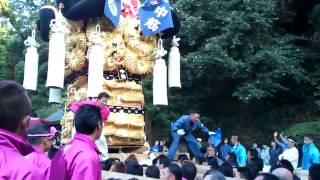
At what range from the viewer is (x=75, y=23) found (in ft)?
37.4

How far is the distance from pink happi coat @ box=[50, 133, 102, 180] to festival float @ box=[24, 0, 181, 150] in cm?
664

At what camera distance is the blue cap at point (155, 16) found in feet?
35.0

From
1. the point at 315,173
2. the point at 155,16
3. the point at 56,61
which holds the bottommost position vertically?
the point at 315,173

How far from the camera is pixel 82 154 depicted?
364cm

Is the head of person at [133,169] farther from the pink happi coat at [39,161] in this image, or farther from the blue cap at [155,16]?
the pink happi coat at [39,161]

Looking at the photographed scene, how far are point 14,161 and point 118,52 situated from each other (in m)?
8.76

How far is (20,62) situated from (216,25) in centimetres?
1091

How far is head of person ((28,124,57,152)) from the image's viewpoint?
4262 mm

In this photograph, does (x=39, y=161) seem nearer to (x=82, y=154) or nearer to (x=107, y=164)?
(x=82, y=154)

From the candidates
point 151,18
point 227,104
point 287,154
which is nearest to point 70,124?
point 151,18

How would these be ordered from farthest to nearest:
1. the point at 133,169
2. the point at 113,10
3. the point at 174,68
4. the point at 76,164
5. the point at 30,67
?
the point at 174,68 < the point at 30,67 < the point at 113,10 < the point at 133,169 < the point at 76,164

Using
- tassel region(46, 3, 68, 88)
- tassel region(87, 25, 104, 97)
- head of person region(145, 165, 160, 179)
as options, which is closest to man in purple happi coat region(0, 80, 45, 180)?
head of person region(145, 165, 160, 179)

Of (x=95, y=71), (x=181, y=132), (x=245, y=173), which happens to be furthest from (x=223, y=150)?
(x=245, y=173)

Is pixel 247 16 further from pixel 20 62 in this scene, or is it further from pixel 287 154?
pixel 20 62
